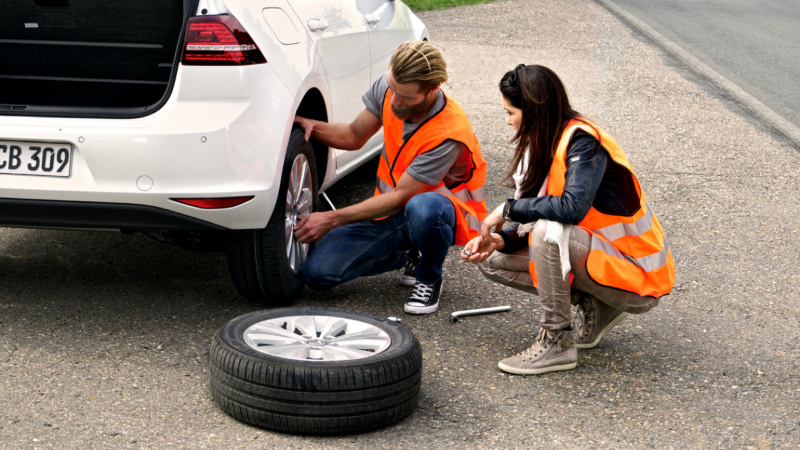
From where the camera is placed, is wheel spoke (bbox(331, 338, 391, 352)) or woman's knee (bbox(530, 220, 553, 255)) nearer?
wheel spoke (bbox(331, 338, 391, 352))

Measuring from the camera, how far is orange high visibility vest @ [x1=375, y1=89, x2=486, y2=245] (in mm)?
3650

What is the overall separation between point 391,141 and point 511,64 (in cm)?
628

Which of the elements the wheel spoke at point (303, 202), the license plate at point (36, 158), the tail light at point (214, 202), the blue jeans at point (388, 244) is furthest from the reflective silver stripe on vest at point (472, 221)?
the license plate at point (36, 158)

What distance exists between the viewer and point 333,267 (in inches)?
147

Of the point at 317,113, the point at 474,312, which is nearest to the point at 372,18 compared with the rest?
the point at 317,113

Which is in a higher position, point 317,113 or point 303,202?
point 317,113

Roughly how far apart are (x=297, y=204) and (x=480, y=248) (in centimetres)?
88

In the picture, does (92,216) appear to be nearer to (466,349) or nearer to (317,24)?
(317,24)

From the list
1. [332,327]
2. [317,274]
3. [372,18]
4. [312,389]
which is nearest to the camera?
[312,389]

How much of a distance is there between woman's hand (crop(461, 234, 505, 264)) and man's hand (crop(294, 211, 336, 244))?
26.6 inches

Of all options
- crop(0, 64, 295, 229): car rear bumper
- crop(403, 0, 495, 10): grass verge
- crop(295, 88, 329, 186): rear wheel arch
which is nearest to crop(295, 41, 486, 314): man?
crop(295, 88, 329, 186): rear wheel arch

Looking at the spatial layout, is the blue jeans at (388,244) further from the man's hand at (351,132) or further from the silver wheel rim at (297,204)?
the man's hand at (351,132)

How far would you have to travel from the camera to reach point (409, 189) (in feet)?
12.2

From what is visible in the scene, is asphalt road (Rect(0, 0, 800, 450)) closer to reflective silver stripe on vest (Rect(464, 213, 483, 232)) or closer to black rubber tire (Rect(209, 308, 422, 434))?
black rubber tire (Rect(209, 308, 422, 434))
